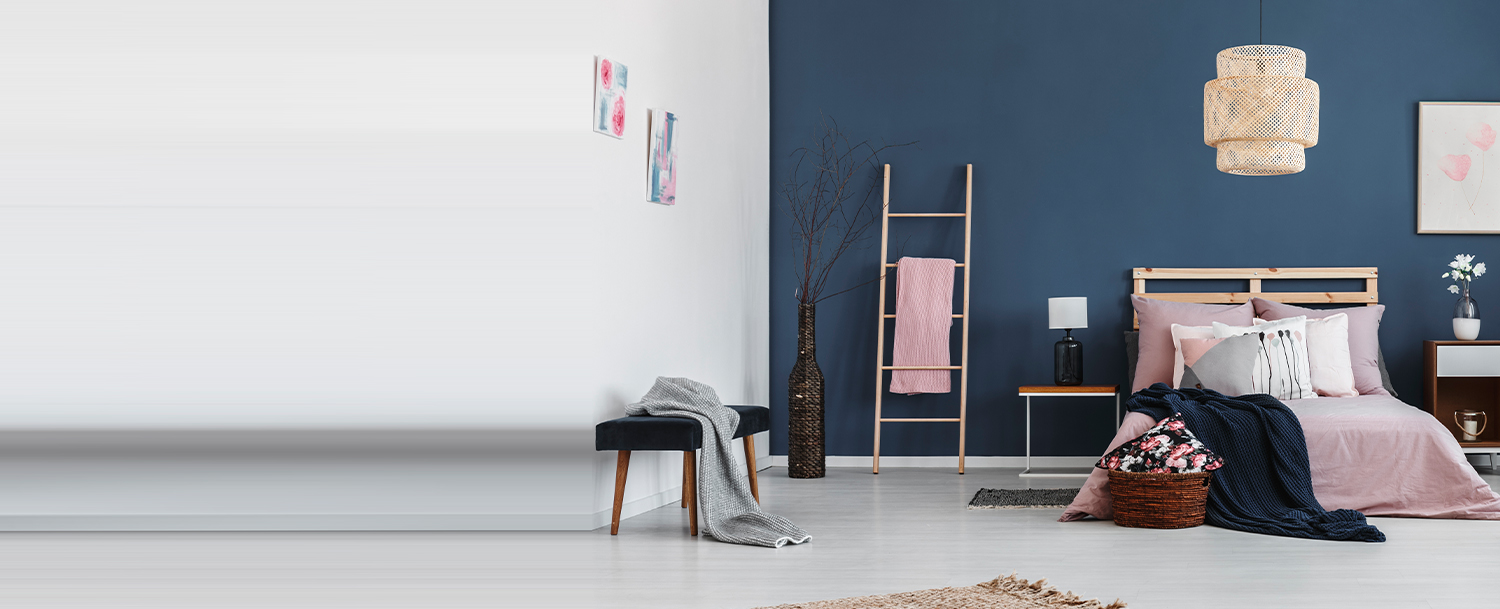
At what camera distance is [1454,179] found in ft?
20.5

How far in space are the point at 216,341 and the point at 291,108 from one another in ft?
2.19

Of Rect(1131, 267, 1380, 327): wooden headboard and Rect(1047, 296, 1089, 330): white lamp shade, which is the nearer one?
Rect(1047, 296, 1089, 330): white lamp shade

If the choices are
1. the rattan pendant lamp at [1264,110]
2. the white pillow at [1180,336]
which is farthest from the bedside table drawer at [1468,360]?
the rattan pendant lamp at [1264,110]

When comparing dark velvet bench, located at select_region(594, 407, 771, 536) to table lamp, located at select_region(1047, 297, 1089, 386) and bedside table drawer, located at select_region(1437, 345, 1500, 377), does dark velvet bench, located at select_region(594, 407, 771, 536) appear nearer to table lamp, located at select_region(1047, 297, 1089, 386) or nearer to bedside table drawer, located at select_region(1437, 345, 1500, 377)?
table lamp, located at select_region(1047, 297, 1089, 386)

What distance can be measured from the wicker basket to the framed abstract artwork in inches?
115

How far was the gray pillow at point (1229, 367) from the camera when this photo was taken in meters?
5.21

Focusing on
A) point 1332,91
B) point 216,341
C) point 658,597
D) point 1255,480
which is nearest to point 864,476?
point 1255,480

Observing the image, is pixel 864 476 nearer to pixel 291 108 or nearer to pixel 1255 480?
pixel 1255 480

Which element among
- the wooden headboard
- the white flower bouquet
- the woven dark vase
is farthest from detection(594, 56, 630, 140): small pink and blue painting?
the white flower bouquet

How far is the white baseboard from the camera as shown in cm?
A: 638

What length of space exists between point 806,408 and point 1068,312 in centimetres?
148

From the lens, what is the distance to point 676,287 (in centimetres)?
517

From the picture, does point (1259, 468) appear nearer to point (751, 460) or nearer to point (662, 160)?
point (751, 460)

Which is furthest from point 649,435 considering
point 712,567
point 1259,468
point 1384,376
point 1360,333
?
point 1384,376
